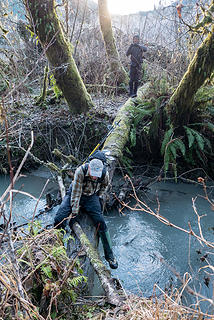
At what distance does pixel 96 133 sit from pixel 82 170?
4.17 m

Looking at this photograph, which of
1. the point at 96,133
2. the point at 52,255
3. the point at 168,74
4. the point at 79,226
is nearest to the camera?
the point at 52,255

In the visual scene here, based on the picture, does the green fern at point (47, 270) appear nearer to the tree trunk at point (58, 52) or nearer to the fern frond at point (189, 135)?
the fern frond at point (189, 135)

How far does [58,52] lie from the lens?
7.74 meters

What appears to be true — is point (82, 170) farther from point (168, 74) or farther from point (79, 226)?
point (168, 74)

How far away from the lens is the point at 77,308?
2680 millimetres

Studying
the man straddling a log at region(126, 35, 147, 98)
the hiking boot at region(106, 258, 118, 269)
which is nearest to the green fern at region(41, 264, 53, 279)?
the hiking boot at region(106, 258, 118, 269)

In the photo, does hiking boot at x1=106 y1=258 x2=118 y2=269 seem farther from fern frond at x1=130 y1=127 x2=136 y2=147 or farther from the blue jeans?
fern frond at x1=130 y1=127 x2=136 y2=147

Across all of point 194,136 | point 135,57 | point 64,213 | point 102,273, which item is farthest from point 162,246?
point 135,57

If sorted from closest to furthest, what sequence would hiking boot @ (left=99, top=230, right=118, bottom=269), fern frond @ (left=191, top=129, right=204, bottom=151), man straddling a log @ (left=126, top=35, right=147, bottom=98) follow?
hiking boot @ (left=99, top=230, right=118, bottom=269)
fern frond @ (left=191, top=129, right=204, bottom=151)
man straddling a log @ (left=126, top=35, right=147, bottom=98)

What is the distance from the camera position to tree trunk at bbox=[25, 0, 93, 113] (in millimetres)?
6986

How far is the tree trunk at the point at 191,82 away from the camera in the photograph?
5.97 meters

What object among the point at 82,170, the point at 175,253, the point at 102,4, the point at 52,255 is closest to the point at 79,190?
the point at 82,170

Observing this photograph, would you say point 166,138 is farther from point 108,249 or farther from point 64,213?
point 64,213

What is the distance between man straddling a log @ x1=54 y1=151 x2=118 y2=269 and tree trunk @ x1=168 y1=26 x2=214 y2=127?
11.8 feet
